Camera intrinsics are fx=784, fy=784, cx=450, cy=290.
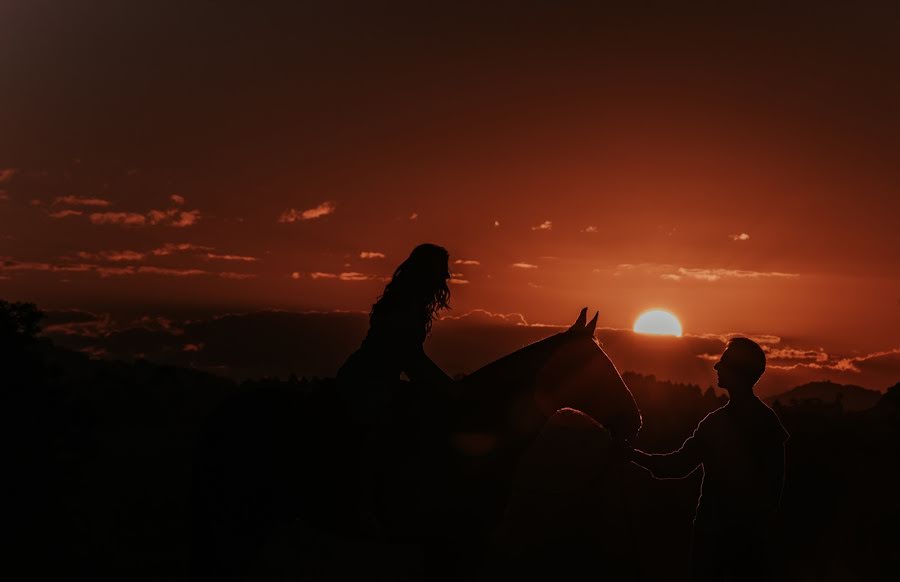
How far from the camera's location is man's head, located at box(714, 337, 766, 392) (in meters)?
7.37

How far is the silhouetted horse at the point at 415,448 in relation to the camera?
793 centimetres

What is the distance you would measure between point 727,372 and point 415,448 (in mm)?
3221

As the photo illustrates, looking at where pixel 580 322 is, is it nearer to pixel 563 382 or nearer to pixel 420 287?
pixel 563 382

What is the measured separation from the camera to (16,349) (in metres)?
18.7

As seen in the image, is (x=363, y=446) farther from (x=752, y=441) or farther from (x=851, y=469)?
(x=851, y=469)

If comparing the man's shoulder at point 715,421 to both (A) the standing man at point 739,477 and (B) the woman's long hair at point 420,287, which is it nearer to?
(A) the standing man at point 739,477

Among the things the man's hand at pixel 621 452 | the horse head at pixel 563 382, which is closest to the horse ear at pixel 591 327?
the horse head at pixel 563 382

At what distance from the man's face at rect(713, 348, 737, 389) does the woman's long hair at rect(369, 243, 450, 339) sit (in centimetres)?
278

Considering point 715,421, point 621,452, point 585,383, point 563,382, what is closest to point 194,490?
point 563,382

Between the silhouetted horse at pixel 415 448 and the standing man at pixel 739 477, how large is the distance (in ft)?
3.21

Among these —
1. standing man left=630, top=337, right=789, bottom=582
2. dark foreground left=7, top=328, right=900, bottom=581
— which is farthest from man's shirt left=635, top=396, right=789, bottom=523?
dark foreground left=7, top=328, right=900, bottom=581

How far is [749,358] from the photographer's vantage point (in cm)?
738

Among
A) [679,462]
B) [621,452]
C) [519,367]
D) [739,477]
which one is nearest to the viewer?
[739,477]

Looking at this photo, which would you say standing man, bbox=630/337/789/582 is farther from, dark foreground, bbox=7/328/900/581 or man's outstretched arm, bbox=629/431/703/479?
dark foreground, bbox=7/328/900/581
